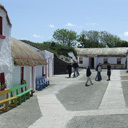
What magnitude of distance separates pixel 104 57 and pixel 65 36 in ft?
112

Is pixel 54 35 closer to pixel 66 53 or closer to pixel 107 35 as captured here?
pixel 107 35

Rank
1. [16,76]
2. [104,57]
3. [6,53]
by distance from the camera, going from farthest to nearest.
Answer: [104,57] < [16,76] < [6,53]

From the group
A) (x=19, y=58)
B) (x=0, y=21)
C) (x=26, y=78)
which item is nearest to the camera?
(x=0, y=21)

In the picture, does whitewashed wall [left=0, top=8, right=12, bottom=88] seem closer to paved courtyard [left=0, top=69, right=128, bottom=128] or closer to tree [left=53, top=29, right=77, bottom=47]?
paved courtyard [left=0, top=69, right=128, bottom=128]

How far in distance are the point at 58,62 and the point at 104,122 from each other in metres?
25.9

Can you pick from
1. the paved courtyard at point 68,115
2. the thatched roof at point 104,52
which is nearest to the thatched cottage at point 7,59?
the paved courtyard at point 68,115

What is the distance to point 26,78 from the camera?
54.5 ft

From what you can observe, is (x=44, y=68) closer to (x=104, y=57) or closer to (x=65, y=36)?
(x=104, y=57)

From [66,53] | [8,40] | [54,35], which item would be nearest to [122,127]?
[8,40]

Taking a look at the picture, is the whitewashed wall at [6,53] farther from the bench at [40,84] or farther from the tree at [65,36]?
the tree at [65,36]

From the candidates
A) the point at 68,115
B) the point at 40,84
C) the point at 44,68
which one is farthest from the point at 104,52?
the point at 68,115

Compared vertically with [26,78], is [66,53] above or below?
above

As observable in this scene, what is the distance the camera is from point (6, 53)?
12797 millimetres

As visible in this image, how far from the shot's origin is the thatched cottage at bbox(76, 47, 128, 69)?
165ft
